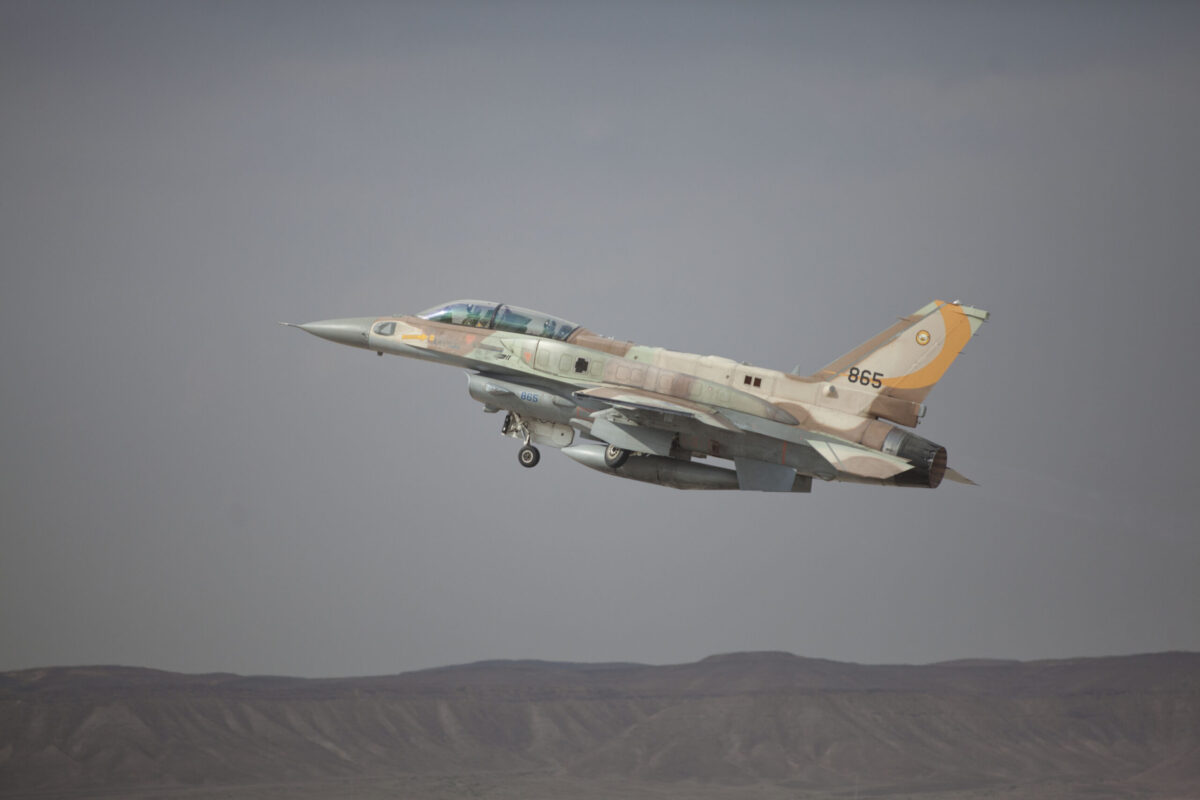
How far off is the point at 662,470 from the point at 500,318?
198 inches

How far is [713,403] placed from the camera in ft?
100

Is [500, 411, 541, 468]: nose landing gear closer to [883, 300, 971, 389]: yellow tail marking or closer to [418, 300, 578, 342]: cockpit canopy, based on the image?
[418, 300, 578, 342]: cockpit canopy

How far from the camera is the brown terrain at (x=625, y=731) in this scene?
7175 centimetres

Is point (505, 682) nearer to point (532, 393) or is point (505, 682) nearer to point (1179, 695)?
point (1179, 695)

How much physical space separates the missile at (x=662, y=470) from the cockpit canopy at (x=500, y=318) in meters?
2.62

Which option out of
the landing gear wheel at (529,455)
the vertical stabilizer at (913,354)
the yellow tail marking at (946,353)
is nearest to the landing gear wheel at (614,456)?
the landing gear wheel at (529,455)

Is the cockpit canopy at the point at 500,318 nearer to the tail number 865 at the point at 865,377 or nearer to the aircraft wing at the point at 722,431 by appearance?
the aircraft wing at the point at 722,431

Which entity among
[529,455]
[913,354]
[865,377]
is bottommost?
[529,455]

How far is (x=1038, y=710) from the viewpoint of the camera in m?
84.1

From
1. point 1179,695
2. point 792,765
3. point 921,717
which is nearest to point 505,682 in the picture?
point 792,765

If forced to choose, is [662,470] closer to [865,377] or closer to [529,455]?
[529,455]

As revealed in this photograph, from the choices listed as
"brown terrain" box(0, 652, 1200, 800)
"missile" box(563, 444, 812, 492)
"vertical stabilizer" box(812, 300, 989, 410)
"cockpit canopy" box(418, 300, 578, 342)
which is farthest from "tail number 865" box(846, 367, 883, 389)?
"brown terrain" box(0, 652, 1200, 800)

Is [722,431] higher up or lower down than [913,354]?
lower down

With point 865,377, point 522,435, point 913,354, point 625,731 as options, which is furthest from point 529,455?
point 625,731
